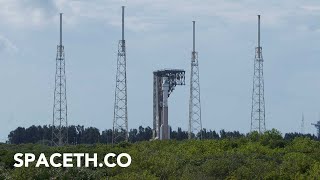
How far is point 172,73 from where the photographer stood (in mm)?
62938

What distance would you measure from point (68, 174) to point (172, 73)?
32.3 meters

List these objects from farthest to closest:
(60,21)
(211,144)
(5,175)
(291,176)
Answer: (60,21) < (211,144) < (5,175) < (291,176)

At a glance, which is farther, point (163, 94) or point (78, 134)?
point (78, 134)

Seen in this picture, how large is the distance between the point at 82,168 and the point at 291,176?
8.89 m

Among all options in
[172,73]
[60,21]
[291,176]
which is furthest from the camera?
[172,73]

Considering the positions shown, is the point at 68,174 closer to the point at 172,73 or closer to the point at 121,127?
the point at 121,127

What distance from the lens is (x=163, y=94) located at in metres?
61.8

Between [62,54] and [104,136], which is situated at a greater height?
[62,54]

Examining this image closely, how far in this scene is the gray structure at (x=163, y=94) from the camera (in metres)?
61.7

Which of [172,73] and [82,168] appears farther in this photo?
[172,73]

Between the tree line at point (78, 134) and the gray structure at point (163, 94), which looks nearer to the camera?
the gray structure at point (163, 94)

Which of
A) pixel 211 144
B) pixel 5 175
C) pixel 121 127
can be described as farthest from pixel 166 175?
pixel 121 127

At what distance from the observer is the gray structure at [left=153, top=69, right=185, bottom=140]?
61.7 meters

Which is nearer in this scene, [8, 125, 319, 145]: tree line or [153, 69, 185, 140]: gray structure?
[153, 69, 185, 140]: gray structure
